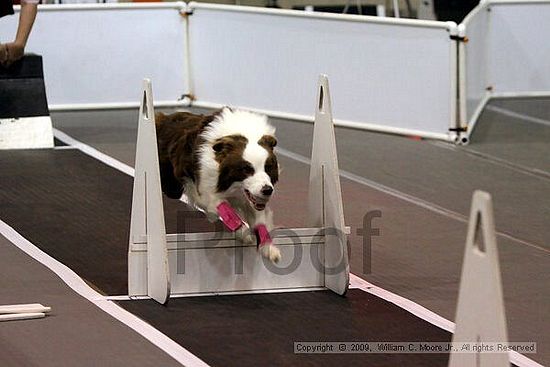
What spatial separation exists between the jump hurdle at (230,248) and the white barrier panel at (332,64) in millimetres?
3473

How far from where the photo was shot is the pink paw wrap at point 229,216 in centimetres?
434

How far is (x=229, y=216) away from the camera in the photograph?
4.34 metres

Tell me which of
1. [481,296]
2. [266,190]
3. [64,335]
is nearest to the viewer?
[481,296]

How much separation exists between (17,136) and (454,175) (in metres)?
2.83

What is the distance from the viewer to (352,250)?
5.34 metres

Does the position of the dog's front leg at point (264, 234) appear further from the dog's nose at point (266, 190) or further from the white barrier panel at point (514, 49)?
the white barrier panel at point (514, 49)

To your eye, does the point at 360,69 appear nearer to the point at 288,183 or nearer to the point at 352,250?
the point at 288,183

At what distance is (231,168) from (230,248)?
0.40 m

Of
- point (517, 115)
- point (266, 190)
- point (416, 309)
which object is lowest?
point (416, 309)

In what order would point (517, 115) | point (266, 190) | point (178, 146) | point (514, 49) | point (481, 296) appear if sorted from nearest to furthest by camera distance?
point (481, 296)
point (266, 190)
point (178, 146)
point (517, 115)
point (514, 49)

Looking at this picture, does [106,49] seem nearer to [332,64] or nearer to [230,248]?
[332,64]

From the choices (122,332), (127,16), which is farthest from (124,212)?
(127,16)

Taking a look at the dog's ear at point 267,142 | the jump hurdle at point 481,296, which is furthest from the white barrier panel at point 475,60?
the jump hurdle at point 481,296

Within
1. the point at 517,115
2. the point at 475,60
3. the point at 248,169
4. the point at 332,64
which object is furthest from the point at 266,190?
the point at 517,115
